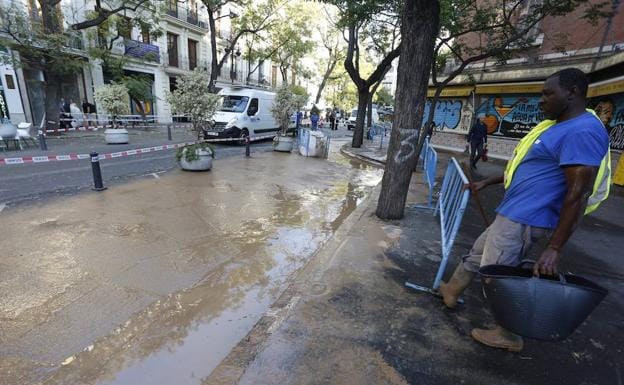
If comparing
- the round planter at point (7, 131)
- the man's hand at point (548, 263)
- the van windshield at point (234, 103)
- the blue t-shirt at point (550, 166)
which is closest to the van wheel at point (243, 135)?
the van windshield at point (234, 103)

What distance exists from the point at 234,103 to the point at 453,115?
1203 cm

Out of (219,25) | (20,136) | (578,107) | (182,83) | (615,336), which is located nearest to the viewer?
(578,107)

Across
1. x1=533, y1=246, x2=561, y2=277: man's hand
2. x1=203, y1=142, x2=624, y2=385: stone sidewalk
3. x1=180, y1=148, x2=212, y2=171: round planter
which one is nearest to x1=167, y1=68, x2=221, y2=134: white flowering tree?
x1=180, y1=148, x2=212, y2=171: round planter

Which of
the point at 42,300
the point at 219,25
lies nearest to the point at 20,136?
the point at 42,300

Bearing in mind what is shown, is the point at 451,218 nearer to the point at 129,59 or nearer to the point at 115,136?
the point at 115,136

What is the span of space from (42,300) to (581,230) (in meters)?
7.57

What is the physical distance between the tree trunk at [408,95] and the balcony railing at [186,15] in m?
25.1

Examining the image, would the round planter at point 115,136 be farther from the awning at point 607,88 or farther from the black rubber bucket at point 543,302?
the awning at point 607,88

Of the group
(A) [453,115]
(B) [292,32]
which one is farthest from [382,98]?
(A) [453,115]

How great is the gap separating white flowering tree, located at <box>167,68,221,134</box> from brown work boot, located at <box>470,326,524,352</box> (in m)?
8.58

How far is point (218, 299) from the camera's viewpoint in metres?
3.31

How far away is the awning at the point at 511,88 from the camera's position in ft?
44.9

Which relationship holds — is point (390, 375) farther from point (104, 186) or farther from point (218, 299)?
point (104, 186)

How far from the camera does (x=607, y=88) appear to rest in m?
9.70
